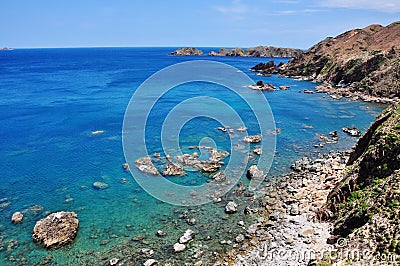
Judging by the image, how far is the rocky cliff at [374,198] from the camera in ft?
57.0

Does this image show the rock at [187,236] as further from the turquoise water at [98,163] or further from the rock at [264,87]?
the rock at [264,87]

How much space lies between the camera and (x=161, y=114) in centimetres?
6812

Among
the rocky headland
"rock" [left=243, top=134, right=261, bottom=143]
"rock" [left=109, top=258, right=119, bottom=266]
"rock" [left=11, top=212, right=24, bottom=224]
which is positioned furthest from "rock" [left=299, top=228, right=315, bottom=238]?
the rocky headland

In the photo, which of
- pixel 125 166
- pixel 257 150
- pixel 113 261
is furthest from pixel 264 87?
pixel 113 261

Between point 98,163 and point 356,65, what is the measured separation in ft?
262

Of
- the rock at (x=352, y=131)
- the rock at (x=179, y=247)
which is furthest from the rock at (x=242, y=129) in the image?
the rock at (x=179, y=247)

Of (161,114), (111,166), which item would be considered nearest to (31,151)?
(111,166)

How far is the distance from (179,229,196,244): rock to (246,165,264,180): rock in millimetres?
12124

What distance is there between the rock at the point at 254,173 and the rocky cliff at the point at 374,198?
9751 millimetres

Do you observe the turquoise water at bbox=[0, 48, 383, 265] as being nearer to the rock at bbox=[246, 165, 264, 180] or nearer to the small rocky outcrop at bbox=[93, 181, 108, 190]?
the small rocky outcrop at bbox=[93, 181, 108, 190]

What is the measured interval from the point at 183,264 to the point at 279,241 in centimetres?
765

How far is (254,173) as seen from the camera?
35656mm

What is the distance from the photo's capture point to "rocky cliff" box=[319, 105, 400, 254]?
683 inches

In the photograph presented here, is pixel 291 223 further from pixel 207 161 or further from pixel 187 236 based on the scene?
pixel 207 161
